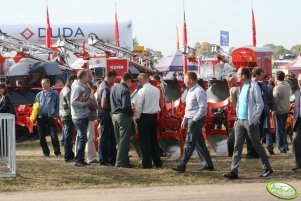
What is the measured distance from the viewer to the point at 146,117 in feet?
43.3

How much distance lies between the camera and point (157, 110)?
13281 mm

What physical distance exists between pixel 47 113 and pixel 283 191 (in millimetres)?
7084

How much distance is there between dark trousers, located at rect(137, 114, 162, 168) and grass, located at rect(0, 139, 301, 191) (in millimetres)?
269

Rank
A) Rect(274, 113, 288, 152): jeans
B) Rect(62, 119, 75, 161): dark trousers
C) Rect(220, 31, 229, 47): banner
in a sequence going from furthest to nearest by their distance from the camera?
Rect(220, 31, 229, 47): banner
Rect(274, 113, 288, 152): jeans
Rect(62, 119, 75, 161): dark trousers

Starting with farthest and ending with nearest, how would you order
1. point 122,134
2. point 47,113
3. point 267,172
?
1. point 47,113
2. point 122,134
3. point 267,172

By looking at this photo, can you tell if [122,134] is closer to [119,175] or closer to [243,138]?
[119,175]

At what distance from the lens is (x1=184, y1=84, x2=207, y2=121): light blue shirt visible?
12273mm

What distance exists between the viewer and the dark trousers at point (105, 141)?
45.4ft

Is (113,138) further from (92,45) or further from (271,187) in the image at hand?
(92,45)

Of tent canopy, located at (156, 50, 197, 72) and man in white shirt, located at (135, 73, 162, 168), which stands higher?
tent canopy, located at (156, 50, 197, 72)

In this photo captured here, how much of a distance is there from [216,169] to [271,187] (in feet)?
10.2

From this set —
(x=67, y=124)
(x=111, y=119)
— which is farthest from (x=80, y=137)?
(x=67, y=124)

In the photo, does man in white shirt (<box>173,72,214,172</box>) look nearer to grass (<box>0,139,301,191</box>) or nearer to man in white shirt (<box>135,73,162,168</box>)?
grass (<box>0,139,301,191</box>)

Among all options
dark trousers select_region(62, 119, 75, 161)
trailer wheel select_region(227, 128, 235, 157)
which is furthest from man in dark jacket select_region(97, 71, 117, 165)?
trailer wheel select_region(227, 128, 235, 157)
